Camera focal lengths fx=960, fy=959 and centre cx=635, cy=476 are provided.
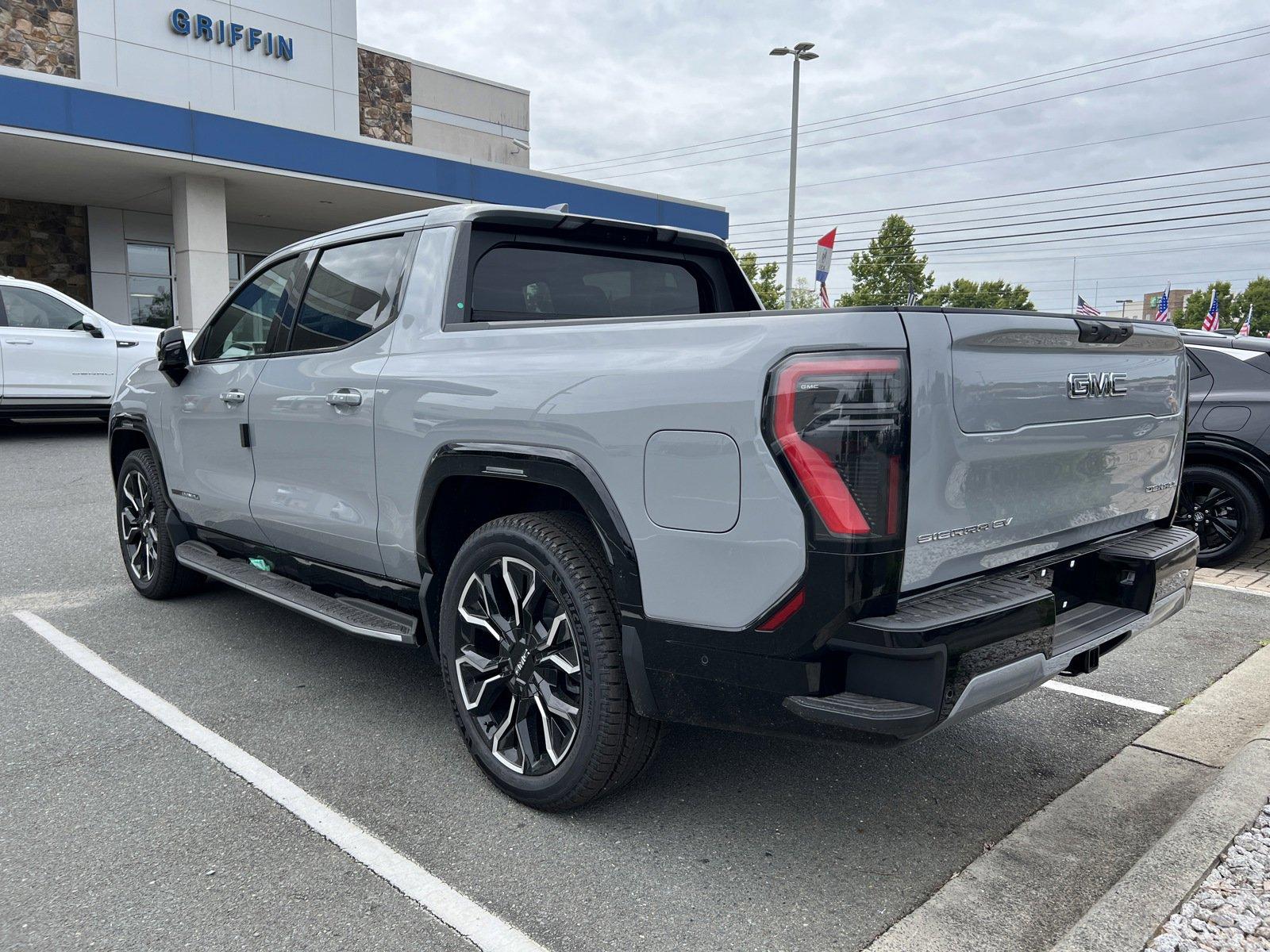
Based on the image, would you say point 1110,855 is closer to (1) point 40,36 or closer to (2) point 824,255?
(2) point 824,255

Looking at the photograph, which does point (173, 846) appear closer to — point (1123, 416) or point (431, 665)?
point (431, 665)

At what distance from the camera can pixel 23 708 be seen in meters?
3.79

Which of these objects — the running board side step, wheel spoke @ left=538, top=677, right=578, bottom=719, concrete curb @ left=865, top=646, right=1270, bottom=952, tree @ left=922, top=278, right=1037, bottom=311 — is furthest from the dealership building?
tree @ left=922, top=278, right=1037, bottom=311

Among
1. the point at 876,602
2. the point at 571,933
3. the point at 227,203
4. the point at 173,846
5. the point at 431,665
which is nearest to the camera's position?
the point at 876,602

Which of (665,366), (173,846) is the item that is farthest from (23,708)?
(665,366)

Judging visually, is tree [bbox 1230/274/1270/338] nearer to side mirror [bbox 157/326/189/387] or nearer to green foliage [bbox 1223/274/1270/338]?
green foliage [bbox 1223/274/1270/338]

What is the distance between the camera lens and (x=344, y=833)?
285cm

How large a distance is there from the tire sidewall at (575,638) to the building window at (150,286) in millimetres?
21240

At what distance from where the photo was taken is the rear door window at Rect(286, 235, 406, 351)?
3.69 meters

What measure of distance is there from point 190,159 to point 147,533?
1363 cm

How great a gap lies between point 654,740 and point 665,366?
1112 millimetres

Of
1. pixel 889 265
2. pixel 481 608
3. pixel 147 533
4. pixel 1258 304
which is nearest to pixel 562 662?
pixel 481 608

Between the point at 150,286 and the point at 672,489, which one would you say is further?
the point at 150,286

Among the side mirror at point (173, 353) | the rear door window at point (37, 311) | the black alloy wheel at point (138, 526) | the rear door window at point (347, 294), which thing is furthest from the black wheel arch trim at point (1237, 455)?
the rear door window at point (37, 311)
